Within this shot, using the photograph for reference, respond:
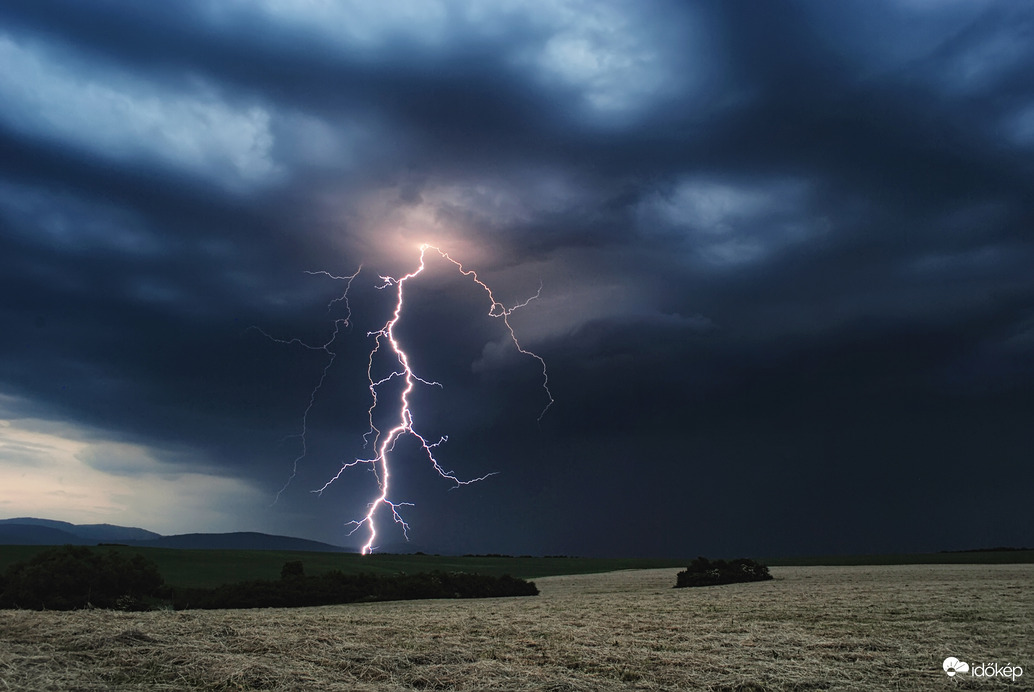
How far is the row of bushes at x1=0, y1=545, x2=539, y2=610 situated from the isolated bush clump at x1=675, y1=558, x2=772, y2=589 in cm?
1332

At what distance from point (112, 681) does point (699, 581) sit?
37.9 metres

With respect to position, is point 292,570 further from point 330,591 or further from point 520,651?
point 520,651

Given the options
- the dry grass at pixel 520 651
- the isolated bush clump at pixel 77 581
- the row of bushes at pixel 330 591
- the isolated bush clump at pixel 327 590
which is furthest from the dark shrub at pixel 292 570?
the dry grass at pixel 520 651

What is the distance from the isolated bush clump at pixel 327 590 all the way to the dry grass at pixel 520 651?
1303 centimetres

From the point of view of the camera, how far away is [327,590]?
3095cm

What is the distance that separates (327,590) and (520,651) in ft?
72.2

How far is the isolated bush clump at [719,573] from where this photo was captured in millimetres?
40531

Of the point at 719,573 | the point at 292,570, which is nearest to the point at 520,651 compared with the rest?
the point at 292,570

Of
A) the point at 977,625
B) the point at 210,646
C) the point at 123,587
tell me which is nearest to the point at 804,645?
the point at 977,625

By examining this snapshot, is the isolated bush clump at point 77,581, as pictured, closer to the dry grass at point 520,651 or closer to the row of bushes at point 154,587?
the row of bushes at point 154,587

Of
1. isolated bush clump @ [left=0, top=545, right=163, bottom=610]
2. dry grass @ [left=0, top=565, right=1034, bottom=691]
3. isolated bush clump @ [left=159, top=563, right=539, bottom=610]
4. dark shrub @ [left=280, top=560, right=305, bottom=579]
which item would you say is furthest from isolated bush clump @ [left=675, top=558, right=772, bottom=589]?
isolated bush clump @ [left=0, top=545, right=163, bottom=610]

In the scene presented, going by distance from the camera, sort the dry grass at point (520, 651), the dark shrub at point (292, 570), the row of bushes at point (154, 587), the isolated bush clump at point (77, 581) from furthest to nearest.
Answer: the dark shrub at point (292, 570) → the row of bushes at point (154, 587) → the isolated bush clump at point (77, 581) → the dry grass at point (520, 651)


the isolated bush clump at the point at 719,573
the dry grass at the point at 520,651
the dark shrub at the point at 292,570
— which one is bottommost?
the isolated bush clump at the point at 719,573

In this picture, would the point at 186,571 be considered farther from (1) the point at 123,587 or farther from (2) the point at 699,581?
(2) the point at 699,581
